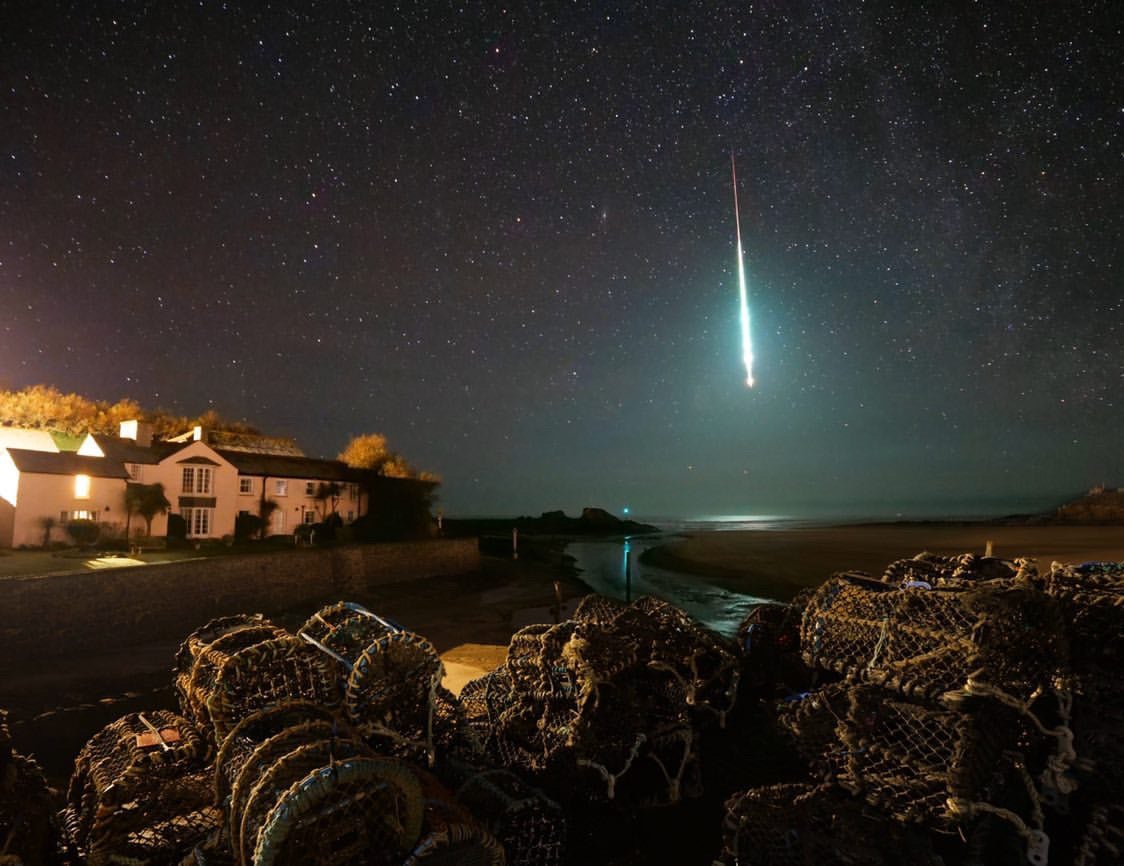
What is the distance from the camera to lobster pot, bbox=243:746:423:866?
2.88m

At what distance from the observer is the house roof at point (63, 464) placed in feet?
72.9

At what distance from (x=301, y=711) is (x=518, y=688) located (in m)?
1.63

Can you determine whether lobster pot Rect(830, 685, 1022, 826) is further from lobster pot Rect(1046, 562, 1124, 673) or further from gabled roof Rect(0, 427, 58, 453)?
gabled roof Rect(0, 427, 58, 453)

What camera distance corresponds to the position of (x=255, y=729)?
165 inches

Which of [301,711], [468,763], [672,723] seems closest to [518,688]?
[468,763]

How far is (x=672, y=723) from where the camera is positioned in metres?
4.69

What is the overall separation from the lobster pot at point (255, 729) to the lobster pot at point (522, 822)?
1010mm

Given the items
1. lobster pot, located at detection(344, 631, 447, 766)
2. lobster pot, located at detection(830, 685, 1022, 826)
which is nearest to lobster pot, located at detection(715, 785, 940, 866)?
lobster pot, located at detection(830, 685, 1022, 826)

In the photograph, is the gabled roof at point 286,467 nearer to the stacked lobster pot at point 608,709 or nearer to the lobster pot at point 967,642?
the stacked lobster pot at point 608,709

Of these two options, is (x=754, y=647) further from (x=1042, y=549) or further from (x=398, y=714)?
(x=1042, y=549)

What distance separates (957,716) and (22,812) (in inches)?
204

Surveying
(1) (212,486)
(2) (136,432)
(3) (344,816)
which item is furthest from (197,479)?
(3) (344,816)

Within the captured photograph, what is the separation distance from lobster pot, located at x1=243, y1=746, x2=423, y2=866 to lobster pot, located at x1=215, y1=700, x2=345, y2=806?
49 cm

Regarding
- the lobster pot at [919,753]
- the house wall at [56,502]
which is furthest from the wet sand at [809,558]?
the house wall at [56,502]
